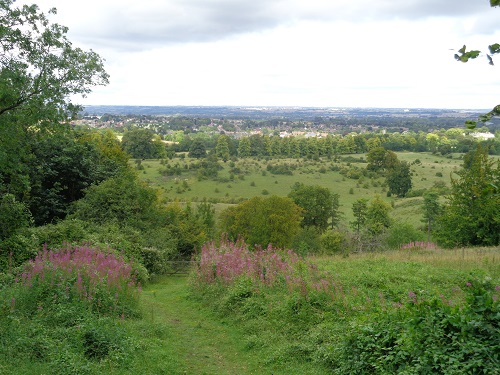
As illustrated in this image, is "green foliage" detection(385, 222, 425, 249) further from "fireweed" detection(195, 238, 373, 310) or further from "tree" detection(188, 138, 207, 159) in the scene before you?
"tree" detection(188, 138, 207, 159)

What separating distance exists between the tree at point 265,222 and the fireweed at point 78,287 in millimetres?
26146

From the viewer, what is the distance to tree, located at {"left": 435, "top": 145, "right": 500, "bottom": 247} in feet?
68.6

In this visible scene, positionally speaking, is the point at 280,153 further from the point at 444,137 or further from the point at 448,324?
the point at 448,324

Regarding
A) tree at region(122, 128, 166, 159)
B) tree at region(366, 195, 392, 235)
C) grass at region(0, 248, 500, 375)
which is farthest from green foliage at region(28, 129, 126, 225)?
tree at region(122, 128, 166, 159)

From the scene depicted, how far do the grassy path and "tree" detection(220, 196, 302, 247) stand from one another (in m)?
24.7

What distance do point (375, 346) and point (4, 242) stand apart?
10.2 m

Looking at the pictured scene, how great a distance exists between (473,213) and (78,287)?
785 inches

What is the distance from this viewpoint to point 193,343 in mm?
8508

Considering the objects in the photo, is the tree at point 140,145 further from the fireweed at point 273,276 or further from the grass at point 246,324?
the grass at point 246,324

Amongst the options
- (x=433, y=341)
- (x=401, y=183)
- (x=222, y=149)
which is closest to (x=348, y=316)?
(x=433, y=341)

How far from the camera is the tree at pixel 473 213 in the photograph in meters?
20.9

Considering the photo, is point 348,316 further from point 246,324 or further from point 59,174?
point 59,174

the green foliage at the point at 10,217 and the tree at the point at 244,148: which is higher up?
the green foliage at the point at 10,217

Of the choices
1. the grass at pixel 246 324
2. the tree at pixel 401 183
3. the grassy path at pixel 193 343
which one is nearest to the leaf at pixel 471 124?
the grass at pixel 246 324
